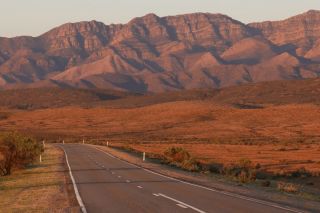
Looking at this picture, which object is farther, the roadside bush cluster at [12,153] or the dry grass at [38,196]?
the roadside bush cluster at [12,153]

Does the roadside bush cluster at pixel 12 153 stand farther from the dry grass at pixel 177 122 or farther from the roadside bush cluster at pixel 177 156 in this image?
the dry grass at pixel 177 122

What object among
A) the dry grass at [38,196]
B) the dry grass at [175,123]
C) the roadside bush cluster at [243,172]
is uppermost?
the dry grass at [175,123]

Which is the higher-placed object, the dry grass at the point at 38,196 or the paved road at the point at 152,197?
the paved road at the point at 152,197

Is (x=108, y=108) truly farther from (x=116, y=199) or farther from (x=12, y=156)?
(x=116, y=199)

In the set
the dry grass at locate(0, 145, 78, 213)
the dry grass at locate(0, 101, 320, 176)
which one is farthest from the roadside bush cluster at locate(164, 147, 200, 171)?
the dry grass at locate(0, 101, 320, 176)

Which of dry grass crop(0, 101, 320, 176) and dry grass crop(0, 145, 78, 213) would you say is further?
dry grass crop(0, 101, 320, 176)

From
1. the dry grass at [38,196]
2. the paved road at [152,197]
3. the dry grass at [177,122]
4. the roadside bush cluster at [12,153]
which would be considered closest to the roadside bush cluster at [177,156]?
the roadside bush cluster at [12,153]

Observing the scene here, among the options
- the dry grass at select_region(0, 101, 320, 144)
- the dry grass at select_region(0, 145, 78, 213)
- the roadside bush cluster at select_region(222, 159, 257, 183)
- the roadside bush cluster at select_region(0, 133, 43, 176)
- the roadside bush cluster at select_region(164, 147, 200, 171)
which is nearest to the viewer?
the dry grass at select_region(0, 145, 78, 213)

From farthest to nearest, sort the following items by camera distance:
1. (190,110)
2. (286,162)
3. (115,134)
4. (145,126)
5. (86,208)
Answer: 1. (190,110)
2. (145,126)
3. (115,134)
4. (286,162)
5. (86,208)

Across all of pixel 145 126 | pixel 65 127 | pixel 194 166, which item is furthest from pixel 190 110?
pixel 194 166

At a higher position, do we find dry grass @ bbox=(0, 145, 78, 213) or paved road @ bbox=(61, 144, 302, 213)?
paved road @ bbox=(61, 144, 302, 213)

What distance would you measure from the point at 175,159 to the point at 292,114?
95515mm

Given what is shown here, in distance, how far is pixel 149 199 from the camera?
21.6 metres

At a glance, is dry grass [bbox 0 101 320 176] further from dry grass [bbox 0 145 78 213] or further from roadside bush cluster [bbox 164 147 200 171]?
dry grass [bbox 0 145 78 213]
